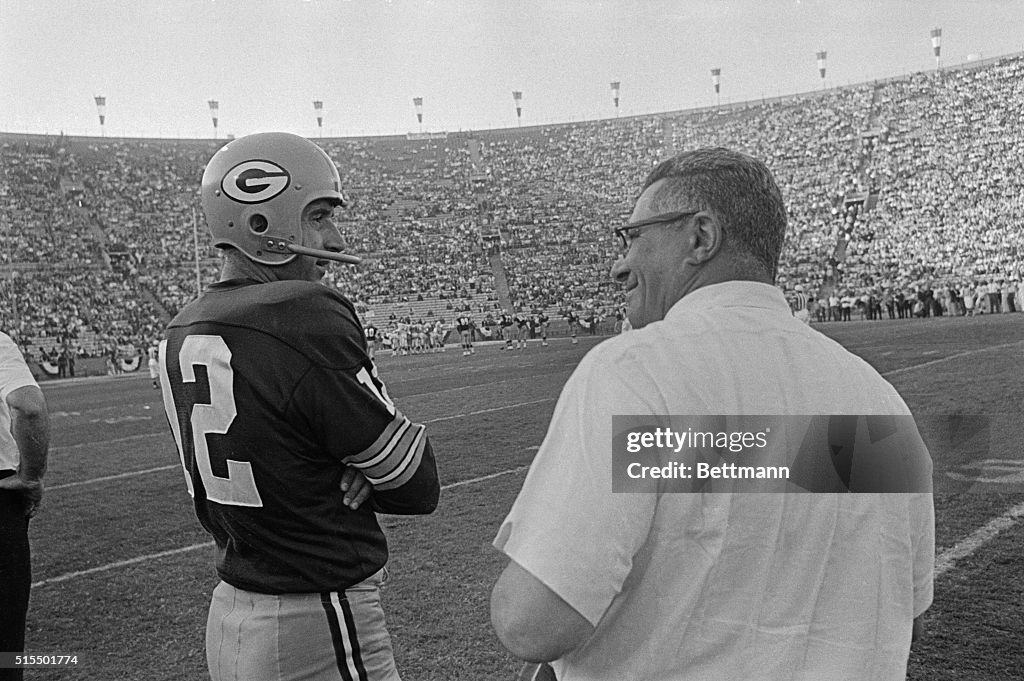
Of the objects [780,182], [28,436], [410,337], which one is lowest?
[410,337]

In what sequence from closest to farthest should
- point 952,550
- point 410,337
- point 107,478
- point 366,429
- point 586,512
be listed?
point 586,512 < point 366,429 < point 952,550 < point 410,337 < point 107,478

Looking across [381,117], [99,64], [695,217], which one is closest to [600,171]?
[381,117]

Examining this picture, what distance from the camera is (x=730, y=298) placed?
1.82ft

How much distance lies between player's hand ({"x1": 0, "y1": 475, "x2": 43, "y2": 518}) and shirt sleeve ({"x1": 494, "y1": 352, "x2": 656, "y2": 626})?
4.37 feet

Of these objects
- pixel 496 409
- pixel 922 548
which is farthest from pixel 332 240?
pixel 496 409

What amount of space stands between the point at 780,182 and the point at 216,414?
2.95 metres

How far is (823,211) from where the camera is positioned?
125 inches

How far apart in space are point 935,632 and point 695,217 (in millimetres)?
1648

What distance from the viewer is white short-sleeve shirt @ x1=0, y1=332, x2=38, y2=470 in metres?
1.50

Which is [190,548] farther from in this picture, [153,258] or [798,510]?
[798,510]

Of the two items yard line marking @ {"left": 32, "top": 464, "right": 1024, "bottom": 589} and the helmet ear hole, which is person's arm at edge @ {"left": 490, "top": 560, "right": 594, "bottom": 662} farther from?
yard line marking @ {"left": 32, "top": 464, "right": 1024, "bottom": 589}

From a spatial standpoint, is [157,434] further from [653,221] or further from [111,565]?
[653,221]

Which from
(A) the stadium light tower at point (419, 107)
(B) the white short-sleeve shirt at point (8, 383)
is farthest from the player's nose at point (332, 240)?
(A) the stadium light tower at point (419, 107)

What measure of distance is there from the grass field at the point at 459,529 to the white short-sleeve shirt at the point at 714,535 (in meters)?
1.39
